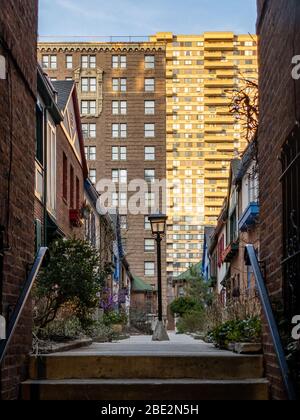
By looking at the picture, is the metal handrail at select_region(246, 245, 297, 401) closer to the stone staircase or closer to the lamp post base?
the stone staircase

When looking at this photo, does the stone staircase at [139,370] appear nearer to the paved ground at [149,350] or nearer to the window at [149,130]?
the paved ground at [149,350]

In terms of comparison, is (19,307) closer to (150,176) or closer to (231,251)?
(231,251)

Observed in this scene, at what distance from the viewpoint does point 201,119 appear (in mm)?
109625

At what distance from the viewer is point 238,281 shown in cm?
2752

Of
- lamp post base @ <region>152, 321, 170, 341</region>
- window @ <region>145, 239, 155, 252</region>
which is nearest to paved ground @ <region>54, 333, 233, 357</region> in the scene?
lamp post base @ <region>152, 321, 170, 341</region>

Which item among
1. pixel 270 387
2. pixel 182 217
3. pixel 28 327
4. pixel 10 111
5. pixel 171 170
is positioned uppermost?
pixel 171 170

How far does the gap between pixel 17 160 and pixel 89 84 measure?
69.0 metres

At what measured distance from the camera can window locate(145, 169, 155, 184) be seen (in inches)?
2899

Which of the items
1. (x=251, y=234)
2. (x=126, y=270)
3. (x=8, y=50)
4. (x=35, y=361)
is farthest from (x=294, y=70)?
(x=126, y=270)

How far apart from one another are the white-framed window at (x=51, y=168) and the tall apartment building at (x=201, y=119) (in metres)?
82.8

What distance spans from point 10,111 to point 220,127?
4062 inches

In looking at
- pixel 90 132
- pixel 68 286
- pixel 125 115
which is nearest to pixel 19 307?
pixel 68 286

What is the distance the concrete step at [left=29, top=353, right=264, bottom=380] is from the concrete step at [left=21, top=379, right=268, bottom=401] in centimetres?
36

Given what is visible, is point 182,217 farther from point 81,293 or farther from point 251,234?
point 81,293
